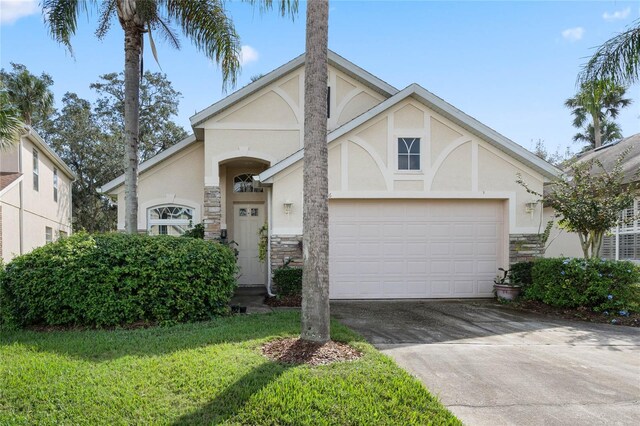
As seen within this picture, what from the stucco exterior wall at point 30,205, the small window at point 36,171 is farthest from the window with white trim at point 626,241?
the small window at point 36,171

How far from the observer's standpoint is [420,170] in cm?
1035

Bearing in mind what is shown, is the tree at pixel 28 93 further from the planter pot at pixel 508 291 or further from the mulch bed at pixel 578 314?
the mulch bed at pixel 578 314

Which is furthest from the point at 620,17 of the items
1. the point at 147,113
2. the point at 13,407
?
the point at 147,113

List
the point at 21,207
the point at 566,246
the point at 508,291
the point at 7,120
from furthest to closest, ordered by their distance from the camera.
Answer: the point at 21,207 < the point at 566,246 < the point at 508,291 < the point at 7,120

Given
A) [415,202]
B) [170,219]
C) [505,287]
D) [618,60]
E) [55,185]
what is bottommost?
[505,287]

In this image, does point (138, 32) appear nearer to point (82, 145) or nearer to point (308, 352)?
point (308, 352)

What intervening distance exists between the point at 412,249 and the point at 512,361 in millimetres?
5094

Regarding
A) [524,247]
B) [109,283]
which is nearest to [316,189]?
[109,283]

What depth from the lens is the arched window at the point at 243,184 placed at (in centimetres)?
1347

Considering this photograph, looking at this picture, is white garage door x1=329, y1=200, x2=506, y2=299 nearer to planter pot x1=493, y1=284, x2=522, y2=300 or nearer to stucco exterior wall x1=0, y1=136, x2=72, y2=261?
planter pot x1=493, y1=284, x2=522, y2=300

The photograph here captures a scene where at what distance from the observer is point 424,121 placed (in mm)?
10352

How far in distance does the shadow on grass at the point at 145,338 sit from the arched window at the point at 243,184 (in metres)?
6.91

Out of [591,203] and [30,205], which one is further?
[30,205]

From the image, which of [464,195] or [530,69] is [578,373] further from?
[530,69]
